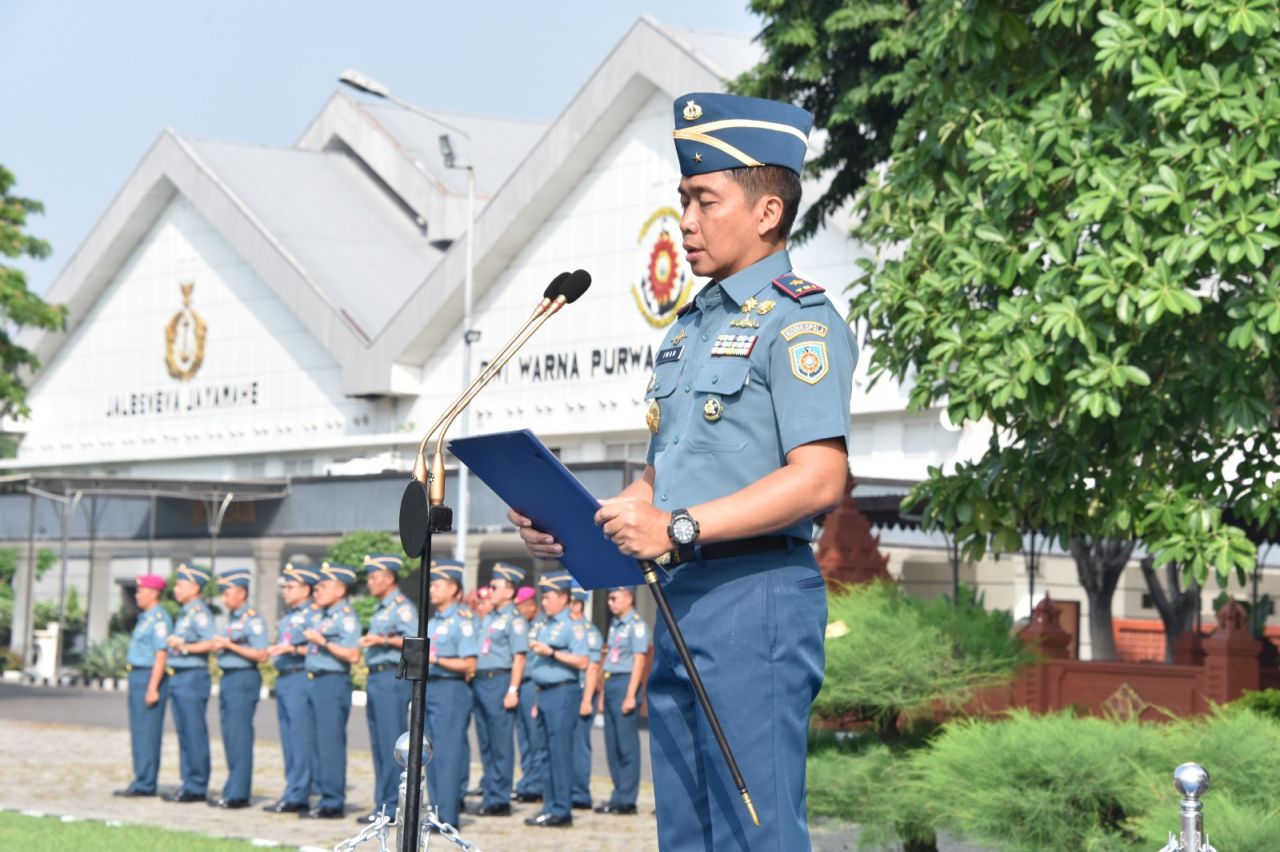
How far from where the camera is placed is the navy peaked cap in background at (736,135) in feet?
14.1

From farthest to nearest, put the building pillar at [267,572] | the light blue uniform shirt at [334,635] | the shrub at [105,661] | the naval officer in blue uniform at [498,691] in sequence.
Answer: the building pillar at [267,572]
the shrub at [105,661]
the naval officer in blue uniform at [498,691]
the light blue uniform shirt at [334,635]

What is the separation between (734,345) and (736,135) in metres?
0.46

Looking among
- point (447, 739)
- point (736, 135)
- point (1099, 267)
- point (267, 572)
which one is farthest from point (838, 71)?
point (267, 572)

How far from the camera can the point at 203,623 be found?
15859 mm

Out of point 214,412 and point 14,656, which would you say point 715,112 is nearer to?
point 14,656

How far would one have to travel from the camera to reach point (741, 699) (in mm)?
4125

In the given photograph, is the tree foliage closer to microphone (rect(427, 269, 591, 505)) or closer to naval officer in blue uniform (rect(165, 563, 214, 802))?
microphone (rect(427, 269, 591, 505))

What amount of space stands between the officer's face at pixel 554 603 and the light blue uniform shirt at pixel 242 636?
2228 millimetres

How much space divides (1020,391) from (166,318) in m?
44.7

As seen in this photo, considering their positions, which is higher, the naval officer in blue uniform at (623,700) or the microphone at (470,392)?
the microphone at (470,392)

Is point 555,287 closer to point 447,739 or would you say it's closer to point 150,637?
point 447,739

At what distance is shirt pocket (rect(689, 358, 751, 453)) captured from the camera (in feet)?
13.9

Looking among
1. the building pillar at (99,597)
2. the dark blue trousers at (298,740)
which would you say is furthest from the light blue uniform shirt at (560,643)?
the building pillar at (99,597)

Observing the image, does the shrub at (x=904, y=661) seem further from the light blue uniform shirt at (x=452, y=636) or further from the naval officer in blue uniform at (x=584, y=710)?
the naval officer in blue uniform at (x=584, y=710)
